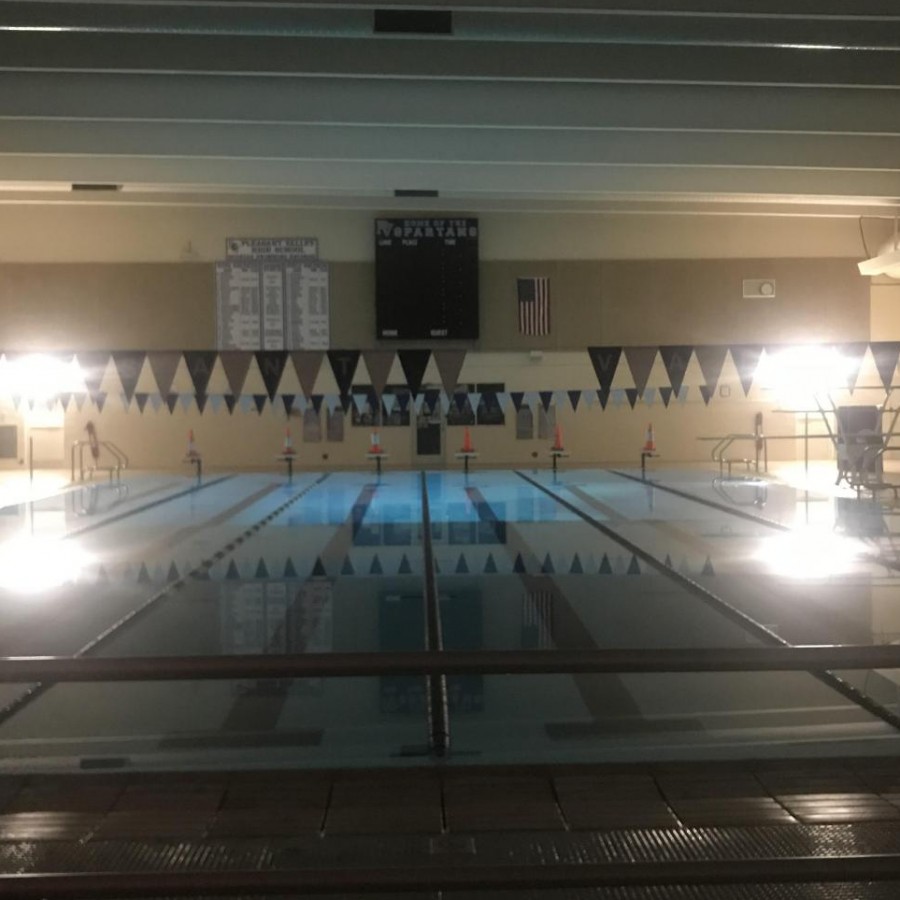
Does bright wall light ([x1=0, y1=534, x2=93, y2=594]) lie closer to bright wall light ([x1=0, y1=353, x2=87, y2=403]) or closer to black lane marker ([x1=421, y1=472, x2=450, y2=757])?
black lane marker ([x1=421, y1=472, x2=450, y2=757])

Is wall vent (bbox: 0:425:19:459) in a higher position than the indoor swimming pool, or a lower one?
higher

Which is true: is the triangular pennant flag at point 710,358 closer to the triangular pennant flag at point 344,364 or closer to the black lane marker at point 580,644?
the triangular pennant flag at point 344,364

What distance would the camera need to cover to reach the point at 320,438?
17.3 m

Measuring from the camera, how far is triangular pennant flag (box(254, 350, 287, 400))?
1001 cm

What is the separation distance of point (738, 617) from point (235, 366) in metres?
6.61

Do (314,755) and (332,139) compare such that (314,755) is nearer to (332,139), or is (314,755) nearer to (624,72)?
(624,72)

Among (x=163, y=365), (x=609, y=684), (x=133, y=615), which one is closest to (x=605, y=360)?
(x=163, y=365)

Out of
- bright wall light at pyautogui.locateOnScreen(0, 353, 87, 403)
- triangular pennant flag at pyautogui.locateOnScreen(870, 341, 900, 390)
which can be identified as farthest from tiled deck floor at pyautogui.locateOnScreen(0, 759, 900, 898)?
bright wall light at pyautogui.locateOnScreen(0, 353, 87, 403)

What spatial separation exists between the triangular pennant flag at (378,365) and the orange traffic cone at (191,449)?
656cm

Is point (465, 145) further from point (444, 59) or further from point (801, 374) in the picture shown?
point (801, 374)

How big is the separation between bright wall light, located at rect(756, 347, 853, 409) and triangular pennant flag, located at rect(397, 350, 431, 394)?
22.0ft


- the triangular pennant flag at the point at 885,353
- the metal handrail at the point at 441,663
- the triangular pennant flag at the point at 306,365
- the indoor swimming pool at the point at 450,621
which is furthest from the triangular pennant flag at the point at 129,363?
the metal handrail at the point at 441,663

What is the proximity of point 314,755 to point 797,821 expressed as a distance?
1423 mm

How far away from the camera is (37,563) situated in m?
6.62
